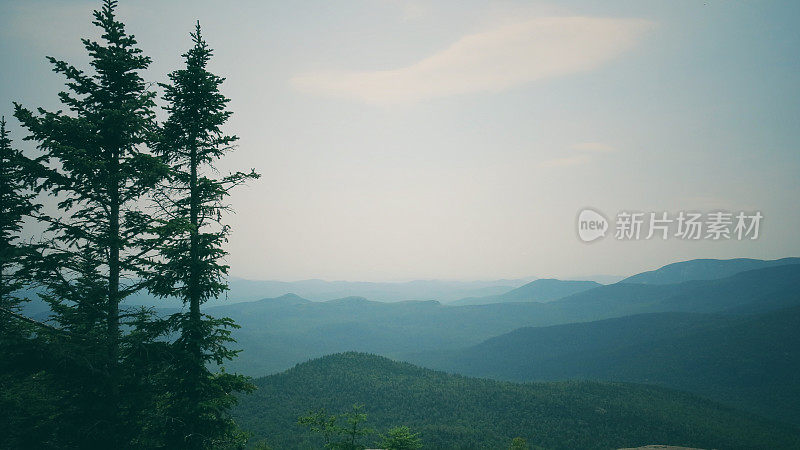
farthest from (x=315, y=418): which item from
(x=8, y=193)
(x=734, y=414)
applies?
(x=734, y=414)

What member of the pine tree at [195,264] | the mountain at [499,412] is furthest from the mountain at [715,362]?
the pine tree at [195,264]

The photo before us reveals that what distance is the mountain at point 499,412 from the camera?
76.5 meters

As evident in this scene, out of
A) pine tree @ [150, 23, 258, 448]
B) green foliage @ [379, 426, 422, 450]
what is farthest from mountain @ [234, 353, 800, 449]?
pine tree @ [150, 23, 258, 448]

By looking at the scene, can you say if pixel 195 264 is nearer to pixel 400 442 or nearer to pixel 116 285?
pixel 116 285

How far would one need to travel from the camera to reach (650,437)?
80812 millimetres

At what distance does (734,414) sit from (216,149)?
137106 millimetres

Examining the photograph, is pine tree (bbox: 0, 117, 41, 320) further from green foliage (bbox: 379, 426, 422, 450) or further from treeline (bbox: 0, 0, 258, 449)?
green foliage (bbox: 379, 426, 422, 450)

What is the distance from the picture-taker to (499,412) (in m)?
88.8

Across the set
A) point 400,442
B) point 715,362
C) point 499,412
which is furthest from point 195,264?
point 715,362

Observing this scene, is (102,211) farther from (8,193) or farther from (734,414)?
(734,414)

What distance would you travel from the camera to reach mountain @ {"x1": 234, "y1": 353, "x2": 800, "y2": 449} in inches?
3012

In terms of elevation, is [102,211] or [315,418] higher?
[102,211]

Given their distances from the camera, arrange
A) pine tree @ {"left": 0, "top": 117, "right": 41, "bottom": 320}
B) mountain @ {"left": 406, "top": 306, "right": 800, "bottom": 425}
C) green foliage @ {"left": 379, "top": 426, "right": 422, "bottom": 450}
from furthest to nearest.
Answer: mountain @ {"left": 406, "top": 306, "right": 800, "bottom": 425}, green foliage @ {"left": 379, "top": 426, "right": 422, "bottom": 450}, pine tree @ {"left": 0, "top": 117, "right": 41, "bottom": 320}

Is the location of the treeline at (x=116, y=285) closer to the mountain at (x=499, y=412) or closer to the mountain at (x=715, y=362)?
the mountain at (x=499, y=412)
